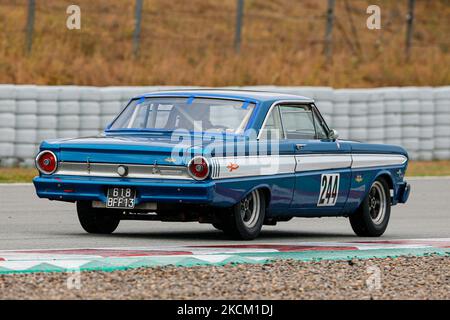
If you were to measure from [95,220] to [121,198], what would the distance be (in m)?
1.09

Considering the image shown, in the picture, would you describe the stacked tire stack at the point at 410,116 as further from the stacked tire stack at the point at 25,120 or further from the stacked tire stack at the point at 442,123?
the stacked tire stack at the point at 25,120

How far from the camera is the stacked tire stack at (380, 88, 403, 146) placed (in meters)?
25.2

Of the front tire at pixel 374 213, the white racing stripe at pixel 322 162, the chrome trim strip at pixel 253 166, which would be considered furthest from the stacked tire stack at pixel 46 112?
the chrome trim strip at pixel 253 166

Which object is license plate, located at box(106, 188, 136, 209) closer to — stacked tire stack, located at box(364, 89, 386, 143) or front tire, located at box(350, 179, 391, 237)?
front tire, located at box(350, 179, 391, 237)

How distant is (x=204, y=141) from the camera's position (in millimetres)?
11562

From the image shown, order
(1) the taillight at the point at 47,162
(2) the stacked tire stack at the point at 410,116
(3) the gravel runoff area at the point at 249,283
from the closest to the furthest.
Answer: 1. (3) the gravel runoff area at the point at 249,283
2. (1) the taillight at the point at 47,162
3. (2) the stacked tire stack at the point at 410,116

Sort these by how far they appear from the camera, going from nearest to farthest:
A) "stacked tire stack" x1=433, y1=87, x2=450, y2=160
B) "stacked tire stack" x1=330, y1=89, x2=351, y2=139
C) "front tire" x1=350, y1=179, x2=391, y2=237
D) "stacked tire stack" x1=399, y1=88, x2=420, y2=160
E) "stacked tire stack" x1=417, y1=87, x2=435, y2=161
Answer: "front tire" x1=350, y1=179, x2=391, y2=237
"stacked tire stack" x1=330, y1=89, x2=351, y2=139
"stacked tire stack" x1=399, y1=88, x2=420, y2=160
"stacked tire stack" x1=417, y1=87, x2=435, y2=161
"stacked tire stack" x1=433, y1=87, x2=450, y2=160

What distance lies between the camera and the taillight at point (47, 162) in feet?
38.7

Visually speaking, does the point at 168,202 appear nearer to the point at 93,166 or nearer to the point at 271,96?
the point at 93,166

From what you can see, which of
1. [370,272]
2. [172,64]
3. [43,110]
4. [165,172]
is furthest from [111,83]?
[370,272]

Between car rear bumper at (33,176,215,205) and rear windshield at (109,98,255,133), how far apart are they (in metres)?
1.04

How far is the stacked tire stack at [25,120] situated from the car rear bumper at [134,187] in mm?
10008

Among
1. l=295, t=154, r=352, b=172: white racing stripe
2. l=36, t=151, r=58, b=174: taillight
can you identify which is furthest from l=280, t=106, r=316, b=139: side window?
l=36, t=151, r=58, b=174: taillight

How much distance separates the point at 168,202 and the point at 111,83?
1560cm
